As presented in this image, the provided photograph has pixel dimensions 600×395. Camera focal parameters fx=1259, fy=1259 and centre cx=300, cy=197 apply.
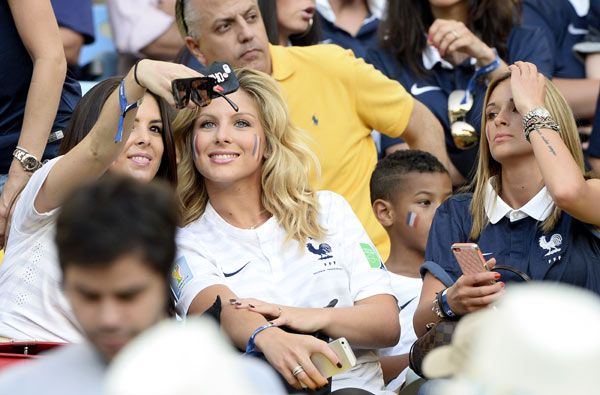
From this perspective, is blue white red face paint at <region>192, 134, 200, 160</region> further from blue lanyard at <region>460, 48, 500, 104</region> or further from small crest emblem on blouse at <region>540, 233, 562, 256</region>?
blue lanyard at <region>460, 48, 500, 104</region>

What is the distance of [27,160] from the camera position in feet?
15.4

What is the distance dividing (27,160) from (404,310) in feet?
5.20

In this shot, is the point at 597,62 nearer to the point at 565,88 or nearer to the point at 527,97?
the point at 565,88

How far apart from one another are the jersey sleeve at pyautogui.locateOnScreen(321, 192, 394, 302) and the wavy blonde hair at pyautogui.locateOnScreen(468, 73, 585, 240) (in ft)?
1.17

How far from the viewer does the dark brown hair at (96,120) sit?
4.47 meters

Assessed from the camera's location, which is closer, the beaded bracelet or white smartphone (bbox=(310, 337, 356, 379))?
white smartphone (bbox=(310, 337, 356, 379))

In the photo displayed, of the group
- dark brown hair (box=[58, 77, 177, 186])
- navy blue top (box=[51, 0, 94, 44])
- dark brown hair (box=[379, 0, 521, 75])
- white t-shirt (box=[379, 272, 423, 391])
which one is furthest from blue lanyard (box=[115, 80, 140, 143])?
dark brown hair (box=[379, 0, 521, 75])

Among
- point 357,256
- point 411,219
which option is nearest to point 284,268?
point 357,256

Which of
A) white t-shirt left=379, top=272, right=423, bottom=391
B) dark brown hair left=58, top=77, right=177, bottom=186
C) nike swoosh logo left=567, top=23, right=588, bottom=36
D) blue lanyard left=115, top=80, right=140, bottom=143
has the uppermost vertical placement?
blue lanyard left=115, top=80, right=140, bottom=143

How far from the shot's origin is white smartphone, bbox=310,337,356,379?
3.94 meters

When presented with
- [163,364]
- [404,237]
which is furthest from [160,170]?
[163,364]

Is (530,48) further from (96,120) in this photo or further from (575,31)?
(96,120)

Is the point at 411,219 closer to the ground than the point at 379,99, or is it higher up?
closer to the ground

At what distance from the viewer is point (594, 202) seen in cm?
419
